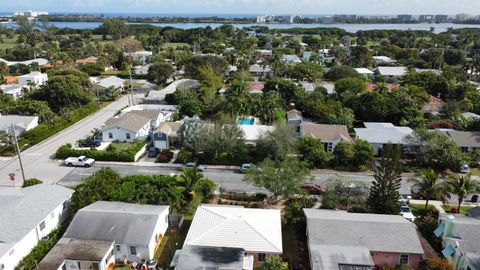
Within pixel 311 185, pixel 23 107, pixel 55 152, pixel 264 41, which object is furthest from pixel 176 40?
pixel 311 185

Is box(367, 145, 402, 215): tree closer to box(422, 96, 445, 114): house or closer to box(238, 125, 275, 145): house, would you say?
box(238, 125, 275, 145): house

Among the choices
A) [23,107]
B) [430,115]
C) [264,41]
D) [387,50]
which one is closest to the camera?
[23,107]

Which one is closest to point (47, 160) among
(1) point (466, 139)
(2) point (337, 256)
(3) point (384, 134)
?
(2) point (337, 256)

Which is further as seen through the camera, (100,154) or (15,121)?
(15,121)

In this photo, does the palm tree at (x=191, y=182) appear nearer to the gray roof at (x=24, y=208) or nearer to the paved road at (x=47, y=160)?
the gray roof at (x=24, y=208)

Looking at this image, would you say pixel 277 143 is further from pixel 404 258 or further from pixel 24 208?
pixel 24 208

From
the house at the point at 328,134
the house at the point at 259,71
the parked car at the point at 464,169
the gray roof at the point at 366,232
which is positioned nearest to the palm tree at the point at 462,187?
the gray roof at the point at 366,232

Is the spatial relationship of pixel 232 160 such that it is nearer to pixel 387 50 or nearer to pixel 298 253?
pixel 298 253
